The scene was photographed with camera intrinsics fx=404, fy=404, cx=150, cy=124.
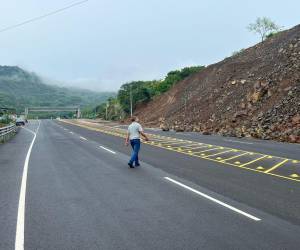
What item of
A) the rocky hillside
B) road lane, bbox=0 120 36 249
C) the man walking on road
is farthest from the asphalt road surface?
the rocky hillside

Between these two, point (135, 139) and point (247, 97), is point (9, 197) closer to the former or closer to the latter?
point (135, 139)

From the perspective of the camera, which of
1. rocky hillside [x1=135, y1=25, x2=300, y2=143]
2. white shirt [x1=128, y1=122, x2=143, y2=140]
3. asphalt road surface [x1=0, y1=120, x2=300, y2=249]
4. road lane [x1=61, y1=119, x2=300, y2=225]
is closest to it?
asphalt road surface [x1=0, y1=120, x2=300, y2=249]

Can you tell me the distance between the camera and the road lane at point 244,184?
7.86 m

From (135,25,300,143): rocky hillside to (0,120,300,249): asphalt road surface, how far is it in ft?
59.1

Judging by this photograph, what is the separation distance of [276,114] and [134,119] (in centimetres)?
2324

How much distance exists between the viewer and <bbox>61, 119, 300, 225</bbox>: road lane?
786cm

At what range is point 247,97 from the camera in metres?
42.7

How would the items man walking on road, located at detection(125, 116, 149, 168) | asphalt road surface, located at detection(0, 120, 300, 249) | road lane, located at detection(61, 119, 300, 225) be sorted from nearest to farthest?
asphalt road surface, located at detection(0, 120, 300, 249) → road lane, located at detection(61, 119, 300, 225) → man walking on road, located at detection(125, 116, 149, 168)

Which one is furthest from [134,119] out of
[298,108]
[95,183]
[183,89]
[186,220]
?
[183,89]

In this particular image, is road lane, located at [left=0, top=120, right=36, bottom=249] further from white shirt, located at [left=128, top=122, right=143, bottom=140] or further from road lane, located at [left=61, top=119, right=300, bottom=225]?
road lane, located at [left=61, top=119, right=300, bottom=225]

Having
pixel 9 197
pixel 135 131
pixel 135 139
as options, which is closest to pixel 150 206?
pixel 9 197

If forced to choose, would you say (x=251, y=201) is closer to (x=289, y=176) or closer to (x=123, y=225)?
(x=123, y=225)

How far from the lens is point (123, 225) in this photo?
661 centimetres

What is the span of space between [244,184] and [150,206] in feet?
10.9
